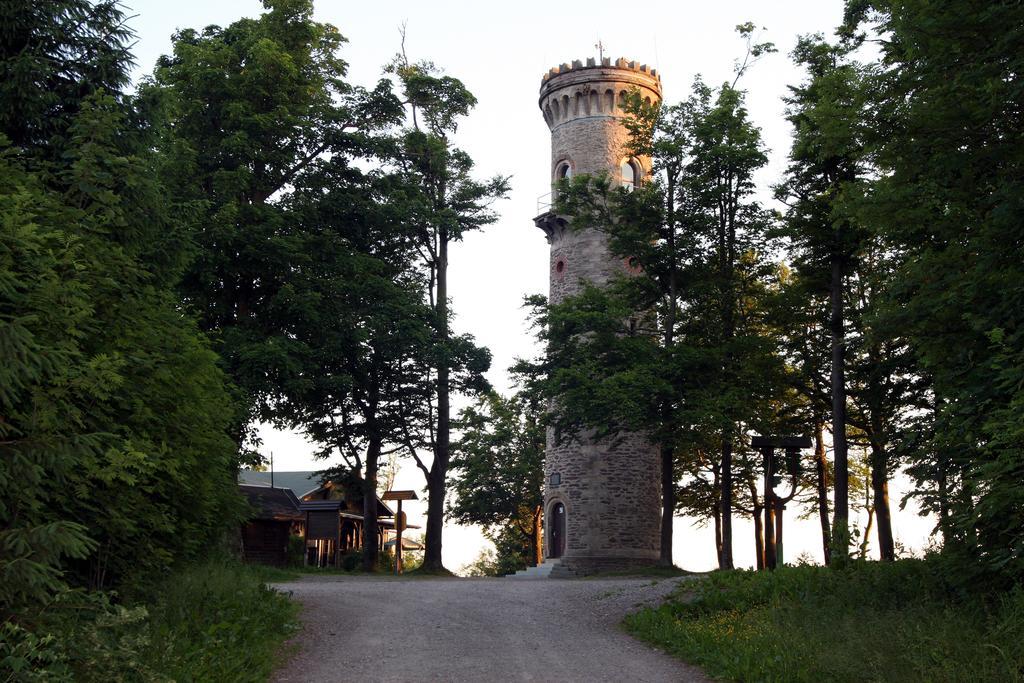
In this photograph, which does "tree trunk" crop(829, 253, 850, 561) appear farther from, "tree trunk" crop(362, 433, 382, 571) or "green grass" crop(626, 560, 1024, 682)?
"tree trunk" crop(362, 433, 382, 571)

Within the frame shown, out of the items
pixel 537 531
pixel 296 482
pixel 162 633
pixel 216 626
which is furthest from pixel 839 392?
pixel 296 482

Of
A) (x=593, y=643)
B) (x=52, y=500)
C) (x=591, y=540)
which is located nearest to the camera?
(x=52, y=500)

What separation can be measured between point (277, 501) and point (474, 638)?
103 feet

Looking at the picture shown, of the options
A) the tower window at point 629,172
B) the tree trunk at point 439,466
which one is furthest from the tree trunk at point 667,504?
the tower window at point 629,172

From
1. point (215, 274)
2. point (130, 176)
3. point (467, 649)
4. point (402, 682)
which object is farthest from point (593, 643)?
point (215, 274)

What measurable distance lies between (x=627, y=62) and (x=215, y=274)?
19604 mm

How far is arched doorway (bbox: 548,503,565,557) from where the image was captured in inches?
1320

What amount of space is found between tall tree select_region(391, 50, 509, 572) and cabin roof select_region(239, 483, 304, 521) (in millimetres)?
9249

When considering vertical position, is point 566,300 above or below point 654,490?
above

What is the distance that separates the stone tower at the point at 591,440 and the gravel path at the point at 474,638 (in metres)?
13.7

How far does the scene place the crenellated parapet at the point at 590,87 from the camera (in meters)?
35.5

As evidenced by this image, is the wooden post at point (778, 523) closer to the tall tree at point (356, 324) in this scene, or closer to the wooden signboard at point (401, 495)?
the tall tree at point (356, 324)

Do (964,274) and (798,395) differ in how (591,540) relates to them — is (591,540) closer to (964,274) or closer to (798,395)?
(798,395)

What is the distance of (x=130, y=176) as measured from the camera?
10594 mm
